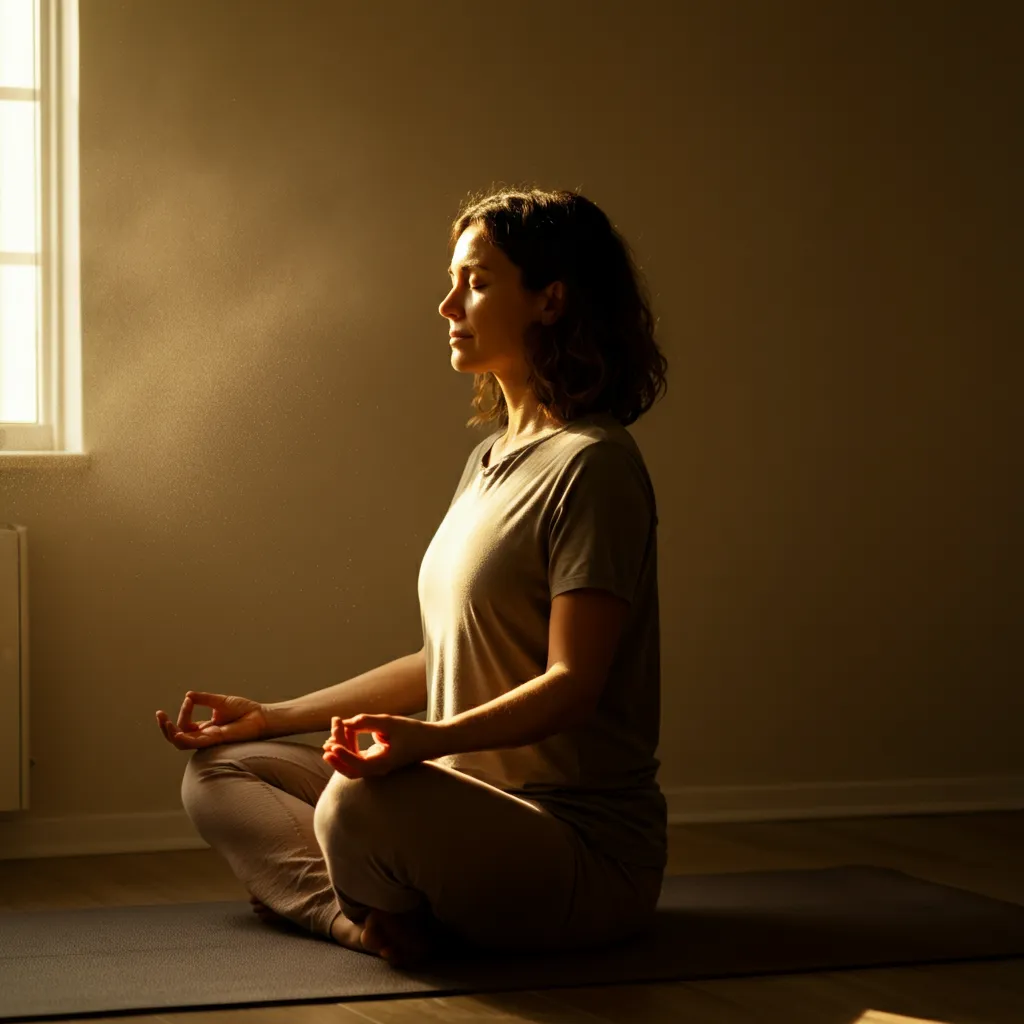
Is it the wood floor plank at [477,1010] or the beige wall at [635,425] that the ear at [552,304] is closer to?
the wood floor plank at [477,1010]

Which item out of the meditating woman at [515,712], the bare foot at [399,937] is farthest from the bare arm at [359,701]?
the bare foot at [399,937]

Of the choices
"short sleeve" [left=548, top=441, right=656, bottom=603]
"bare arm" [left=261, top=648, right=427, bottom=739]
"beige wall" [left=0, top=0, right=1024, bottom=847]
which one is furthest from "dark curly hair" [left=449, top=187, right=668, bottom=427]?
"beige wall" [left=0, top=0, right=1024, bottom=847]

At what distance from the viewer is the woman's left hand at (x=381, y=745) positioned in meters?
1.96

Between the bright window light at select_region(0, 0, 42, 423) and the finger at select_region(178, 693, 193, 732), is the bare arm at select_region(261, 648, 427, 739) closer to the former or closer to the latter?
the finger at select_region(178, 693, 193, 732)

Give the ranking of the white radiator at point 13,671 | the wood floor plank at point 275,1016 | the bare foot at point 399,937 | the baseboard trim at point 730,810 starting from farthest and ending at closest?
the baseboard trim at point 730,810
the white radiator at point 13,671
the bare foot at point 399,937
the wood floor plank at point 275,1016

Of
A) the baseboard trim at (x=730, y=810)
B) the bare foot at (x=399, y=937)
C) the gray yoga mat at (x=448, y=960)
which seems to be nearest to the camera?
the gray yoga mat at (x=448, y=960)

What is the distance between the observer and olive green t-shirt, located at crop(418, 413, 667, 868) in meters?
2.17

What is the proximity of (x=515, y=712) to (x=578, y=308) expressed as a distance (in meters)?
0.59

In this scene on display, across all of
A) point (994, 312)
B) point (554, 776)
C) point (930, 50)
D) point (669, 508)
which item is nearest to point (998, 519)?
point (994, 312)

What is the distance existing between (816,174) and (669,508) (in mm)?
834

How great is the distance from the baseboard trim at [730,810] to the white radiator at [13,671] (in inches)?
4.6

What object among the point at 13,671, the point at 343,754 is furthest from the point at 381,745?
the point at 13,671

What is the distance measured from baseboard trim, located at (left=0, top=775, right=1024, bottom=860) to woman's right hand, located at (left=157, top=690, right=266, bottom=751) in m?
0.87

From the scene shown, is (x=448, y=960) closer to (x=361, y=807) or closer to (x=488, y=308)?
(x=361, y=807)
